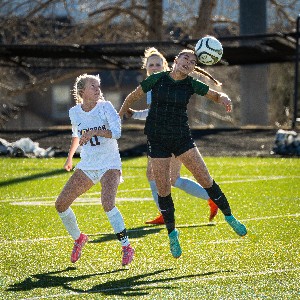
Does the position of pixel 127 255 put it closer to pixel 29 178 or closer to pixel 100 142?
pixel 100 142

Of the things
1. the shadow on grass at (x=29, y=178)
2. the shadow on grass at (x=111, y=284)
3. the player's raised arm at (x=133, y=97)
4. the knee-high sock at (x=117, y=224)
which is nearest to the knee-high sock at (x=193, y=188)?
the player's raised arm at (x=133, y=97)

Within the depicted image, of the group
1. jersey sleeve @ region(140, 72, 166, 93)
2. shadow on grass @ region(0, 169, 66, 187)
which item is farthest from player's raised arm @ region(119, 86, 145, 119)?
shadow on grass @ region(0, 169, 66, 187)

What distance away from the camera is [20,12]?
3434 centimetres

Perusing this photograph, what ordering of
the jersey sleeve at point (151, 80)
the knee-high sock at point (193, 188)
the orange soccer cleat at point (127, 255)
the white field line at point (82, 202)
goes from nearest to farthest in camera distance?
1. the orange soccer cleat at point (127, 255)
2. the jersey sleeve at point (151, 80)
3. the knee-high sock at point (193, 188)
4. the white field line at point (82, 202)

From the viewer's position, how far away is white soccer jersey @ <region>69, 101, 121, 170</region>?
325 inches

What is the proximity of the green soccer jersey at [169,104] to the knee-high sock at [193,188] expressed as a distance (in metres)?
2.23

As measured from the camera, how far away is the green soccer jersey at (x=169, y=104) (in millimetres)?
8469

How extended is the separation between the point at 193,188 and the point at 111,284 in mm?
3602

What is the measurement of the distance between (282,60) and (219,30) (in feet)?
38.5

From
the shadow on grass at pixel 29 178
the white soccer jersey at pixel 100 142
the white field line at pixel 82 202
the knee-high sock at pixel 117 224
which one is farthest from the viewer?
the shadow on grass at pixel 29 178

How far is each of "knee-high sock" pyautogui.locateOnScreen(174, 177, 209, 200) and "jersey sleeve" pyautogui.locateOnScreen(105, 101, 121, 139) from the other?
2575mm

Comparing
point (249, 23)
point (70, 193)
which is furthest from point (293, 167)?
point (249, 23)

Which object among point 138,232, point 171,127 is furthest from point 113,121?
point 138,232

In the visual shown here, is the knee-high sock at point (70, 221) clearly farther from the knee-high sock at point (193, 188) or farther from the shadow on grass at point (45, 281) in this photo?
the knee-high sock at point (193, 188)
